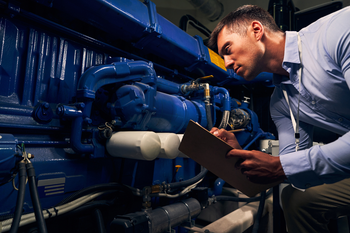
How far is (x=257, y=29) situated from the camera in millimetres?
1086

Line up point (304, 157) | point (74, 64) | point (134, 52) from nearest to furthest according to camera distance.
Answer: point (304, 157) → point (74, 64) → point (134, 52)

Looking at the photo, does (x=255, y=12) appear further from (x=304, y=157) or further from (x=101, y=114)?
(x=101, y=114)

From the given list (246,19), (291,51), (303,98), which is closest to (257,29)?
(246,19)

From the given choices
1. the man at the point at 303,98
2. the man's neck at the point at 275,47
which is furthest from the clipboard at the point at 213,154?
the man's neck at the point at 275,47

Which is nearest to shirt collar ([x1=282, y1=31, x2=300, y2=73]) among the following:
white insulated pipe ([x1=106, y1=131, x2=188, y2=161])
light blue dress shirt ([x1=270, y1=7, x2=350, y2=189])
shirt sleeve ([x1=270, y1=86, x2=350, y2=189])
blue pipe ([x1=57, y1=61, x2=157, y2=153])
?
light blue dress shirt ([x1=270, y1=7, x2=350, y2=189])

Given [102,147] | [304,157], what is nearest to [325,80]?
[304,157]

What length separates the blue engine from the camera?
122cm

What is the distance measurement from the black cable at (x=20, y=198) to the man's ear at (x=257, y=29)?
1.21 metres

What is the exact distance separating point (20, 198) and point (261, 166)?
3.05 ft

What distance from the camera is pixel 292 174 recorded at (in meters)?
0.82

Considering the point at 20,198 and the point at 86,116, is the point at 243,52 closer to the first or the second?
the point at 86,116

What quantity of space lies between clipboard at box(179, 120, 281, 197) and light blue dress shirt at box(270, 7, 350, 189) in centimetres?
24

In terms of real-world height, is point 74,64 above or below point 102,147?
above

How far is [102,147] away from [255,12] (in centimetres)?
125
